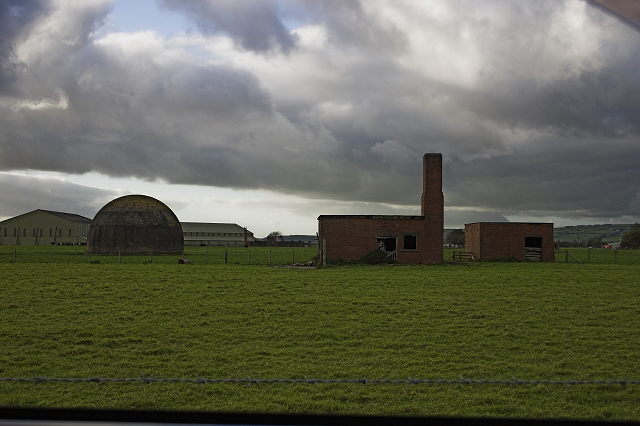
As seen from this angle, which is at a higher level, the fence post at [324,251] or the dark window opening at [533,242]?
the dark window opening at [533,242]

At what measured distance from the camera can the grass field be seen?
6703 millimetres

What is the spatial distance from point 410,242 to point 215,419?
117 ft

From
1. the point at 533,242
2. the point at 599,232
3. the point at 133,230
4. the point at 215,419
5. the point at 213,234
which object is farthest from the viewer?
the point at 599,232

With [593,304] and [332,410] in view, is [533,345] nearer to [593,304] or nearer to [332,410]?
[332,410]

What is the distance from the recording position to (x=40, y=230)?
99125mm

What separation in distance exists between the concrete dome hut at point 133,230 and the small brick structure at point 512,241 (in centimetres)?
3057

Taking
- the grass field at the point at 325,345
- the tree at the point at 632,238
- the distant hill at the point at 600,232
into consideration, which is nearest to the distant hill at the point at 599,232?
the distant hill at the point at 600,232

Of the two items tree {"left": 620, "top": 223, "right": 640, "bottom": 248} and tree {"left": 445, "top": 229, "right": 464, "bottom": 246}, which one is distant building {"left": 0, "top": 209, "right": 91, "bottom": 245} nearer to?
tree {"left": 445, "top": 229, "right": 464, "bottom": 246}

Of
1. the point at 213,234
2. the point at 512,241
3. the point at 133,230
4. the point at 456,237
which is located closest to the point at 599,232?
the point at 456,237

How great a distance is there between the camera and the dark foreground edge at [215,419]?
1241 mm

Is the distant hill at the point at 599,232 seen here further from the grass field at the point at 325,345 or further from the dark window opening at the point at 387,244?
the grass field at the point at 325,345

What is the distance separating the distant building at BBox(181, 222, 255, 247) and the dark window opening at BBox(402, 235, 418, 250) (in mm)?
81858

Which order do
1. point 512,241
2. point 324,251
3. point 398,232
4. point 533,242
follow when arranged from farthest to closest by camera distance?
point 533,242, point 512,241, point 398,232, point 324,251

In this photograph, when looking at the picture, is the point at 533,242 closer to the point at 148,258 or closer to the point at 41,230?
the point at 148,258
